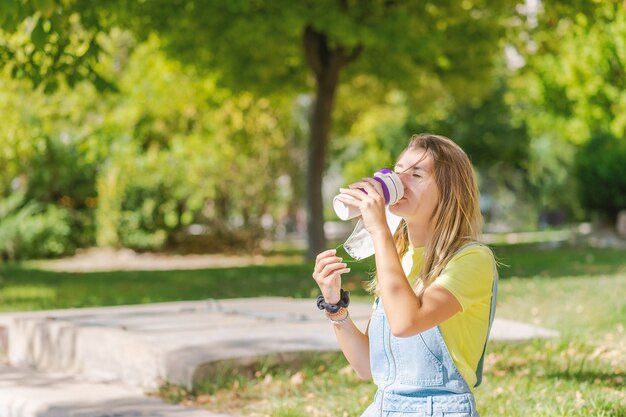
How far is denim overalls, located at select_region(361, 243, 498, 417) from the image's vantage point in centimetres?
287

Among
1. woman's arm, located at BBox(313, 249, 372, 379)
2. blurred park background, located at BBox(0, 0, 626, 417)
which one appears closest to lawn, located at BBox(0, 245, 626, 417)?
blurred park background, located at BBox(0, 0, 626, 417)

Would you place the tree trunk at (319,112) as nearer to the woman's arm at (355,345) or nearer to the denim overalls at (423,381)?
the woman's arm at (355,345)

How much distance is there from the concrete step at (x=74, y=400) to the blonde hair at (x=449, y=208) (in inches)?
96.3

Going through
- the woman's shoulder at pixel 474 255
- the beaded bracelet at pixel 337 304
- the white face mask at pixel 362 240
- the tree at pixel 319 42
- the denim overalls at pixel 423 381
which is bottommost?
the denim overalls at pixel 423 381

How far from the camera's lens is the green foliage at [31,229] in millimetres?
21438

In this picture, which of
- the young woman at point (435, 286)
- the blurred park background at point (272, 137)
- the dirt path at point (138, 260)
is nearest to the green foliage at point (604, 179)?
the blurred park background at point (272, 137)

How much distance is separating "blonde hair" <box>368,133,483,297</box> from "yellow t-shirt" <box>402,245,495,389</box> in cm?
7

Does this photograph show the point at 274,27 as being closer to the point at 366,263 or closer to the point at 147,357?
the point at 366,263

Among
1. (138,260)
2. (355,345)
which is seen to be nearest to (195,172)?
(138,260)

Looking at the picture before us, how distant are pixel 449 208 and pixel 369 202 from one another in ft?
1.20

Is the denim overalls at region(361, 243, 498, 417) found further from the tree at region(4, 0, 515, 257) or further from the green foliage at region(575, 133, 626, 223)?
the green foliage at region(575, 133, 626, 223)

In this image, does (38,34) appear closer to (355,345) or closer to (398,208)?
(355,345)

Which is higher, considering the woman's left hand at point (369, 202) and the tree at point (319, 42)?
the tree at point (319, 42)

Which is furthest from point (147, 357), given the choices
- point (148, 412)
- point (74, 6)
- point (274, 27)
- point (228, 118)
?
point (228, 118)
